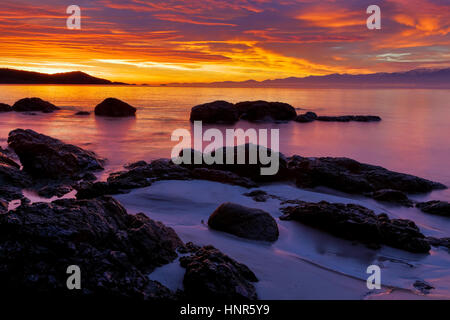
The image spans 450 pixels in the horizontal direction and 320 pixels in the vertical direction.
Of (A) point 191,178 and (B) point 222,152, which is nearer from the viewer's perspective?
(A) point 191,178

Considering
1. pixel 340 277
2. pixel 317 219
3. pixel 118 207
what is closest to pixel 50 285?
pixel 118 207

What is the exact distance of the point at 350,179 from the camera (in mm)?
10812

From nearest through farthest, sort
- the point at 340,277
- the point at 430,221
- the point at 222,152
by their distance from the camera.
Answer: the point at 340,277 < the point at 430,221 < the point at 222,152

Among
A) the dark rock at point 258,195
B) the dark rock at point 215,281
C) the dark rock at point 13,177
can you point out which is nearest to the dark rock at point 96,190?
the dark rock at point 13,177

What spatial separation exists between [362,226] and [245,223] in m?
2.25

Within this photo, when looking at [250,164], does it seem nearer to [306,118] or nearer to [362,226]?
[362,226]

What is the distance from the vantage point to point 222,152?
12312 mm

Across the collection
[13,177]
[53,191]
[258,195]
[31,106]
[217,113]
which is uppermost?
[31,106]

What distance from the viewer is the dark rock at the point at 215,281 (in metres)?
4.21

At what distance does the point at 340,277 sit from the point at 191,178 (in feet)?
20.2

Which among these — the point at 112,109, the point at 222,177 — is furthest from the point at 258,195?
the point at 112,109

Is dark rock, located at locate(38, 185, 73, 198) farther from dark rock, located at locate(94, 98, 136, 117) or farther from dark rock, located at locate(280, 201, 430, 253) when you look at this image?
dark rock, located at locate(94, 98, 136, 117)

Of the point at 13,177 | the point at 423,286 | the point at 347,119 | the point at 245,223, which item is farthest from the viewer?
the point at 347,119
